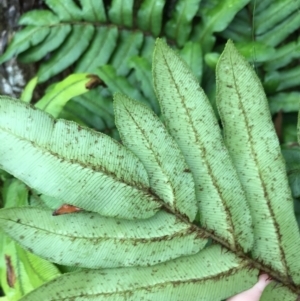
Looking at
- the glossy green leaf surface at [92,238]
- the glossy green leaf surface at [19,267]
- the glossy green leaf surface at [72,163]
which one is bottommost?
the glossy green leaf surface at [19,267]

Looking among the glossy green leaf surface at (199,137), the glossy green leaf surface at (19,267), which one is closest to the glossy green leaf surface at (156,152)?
the glossy green leaf surface at (199,137)

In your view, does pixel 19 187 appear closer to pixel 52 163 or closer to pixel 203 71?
pixel 52 163

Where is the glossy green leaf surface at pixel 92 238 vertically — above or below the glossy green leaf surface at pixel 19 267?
above

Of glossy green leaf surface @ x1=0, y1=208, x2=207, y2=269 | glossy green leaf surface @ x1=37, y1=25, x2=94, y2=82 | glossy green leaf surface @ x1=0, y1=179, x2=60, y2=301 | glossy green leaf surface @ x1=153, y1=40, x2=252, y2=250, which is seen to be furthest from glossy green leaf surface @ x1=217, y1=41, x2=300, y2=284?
glossy green leaf surface @ x1=37, y1=25, x2=94, y2=82

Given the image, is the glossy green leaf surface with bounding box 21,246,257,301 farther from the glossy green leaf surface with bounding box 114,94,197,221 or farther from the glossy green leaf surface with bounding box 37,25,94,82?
the glossy green leaf surface with bounding box 37,25,94,82

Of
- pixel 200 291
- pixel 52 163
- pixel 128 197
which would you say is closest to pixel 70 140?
pixel 52 163

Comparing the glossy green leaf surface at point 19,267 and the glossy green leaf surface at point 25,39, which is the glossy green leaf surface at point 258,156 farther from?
the glossy green leaf surface at point 25,39
